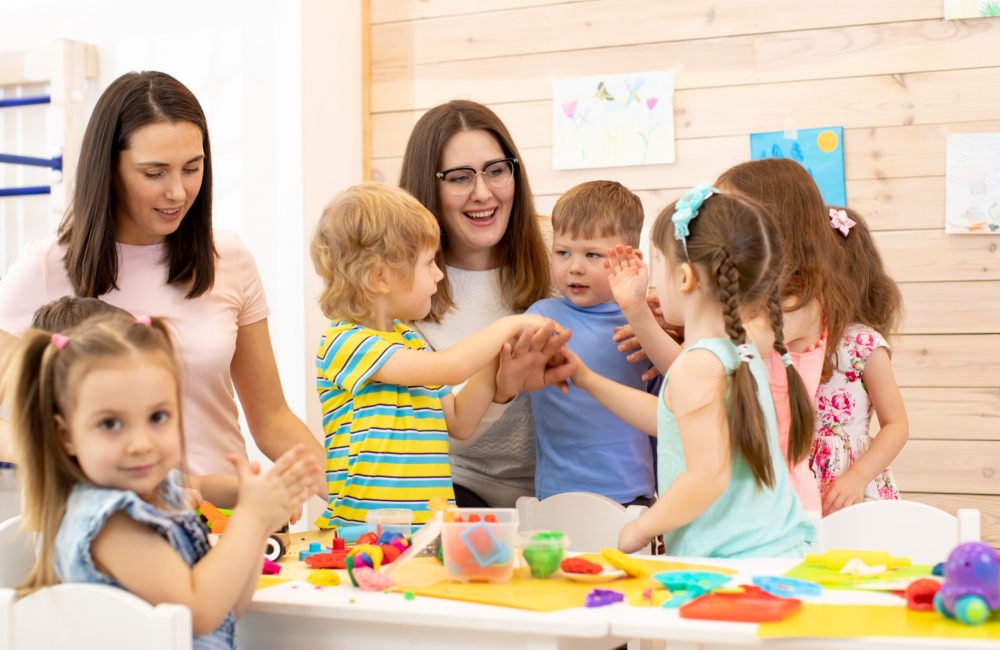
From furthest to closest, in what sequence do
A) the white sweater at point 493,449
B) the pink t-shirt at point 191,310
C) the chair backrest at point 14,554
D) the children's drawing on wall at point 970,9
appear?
the children's drawing on wall at point 970,9 → the white sweater at point 493,449 → the pink t-shirt at point 191,310 → the chair backrest at point 14,554

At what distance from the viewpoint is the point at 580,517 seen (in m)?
1.79

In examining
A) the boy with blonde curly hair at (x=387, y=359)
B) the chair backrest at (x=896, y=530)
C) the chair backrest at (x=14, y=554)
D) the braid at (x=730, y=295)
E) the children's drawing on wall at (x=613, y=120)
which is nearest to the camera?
the chair backrest at (x=14, y=554)

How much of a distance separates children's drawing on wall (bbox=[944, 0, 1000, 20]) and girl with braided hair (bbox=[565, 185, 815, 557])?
1.47 metres

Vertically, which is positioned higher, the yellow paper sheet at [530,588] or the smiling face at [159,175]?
the smiling face at [159,175]

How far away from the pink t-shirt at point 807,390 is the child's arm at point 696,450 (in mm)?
264

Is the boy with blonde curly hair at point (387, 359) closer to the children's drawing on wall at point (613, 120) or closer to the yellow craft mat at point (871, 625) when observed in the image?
the yellow craft mat at point (871, 625)

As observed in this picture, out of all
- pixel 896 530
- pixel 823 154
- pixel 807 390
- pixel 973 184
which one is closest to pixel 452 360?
pixel 807 390

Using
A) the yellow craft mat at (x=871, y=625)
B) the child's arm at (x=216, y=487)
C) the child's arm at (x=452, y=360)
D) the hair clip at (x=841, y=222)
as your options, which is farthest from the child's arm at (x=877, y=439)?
the child's arm at (x=216, y=487)

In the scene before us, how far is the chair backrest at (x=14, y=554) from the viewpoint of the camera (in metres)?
1.41

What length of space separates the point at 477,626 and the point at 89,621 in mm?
405

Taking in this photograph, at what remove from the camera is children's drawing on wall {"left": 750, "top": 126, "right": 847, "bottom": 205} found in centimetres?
284

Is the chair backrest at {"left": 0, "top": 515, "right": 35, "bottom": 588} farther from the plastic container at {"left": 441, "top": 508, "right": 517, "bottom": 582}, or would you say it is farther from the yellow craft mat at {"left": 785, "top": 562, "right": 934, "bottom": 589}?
the yellow craft mat at {"left": 785, "top": 562, "right": 934, "bottom": 589}

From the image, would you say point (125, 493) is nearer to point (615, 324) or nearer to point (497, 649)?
point (497, 649)

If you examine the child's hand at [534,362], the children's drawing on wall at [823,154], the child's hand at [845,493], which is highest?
the children's drawing on wall at [823,154]
